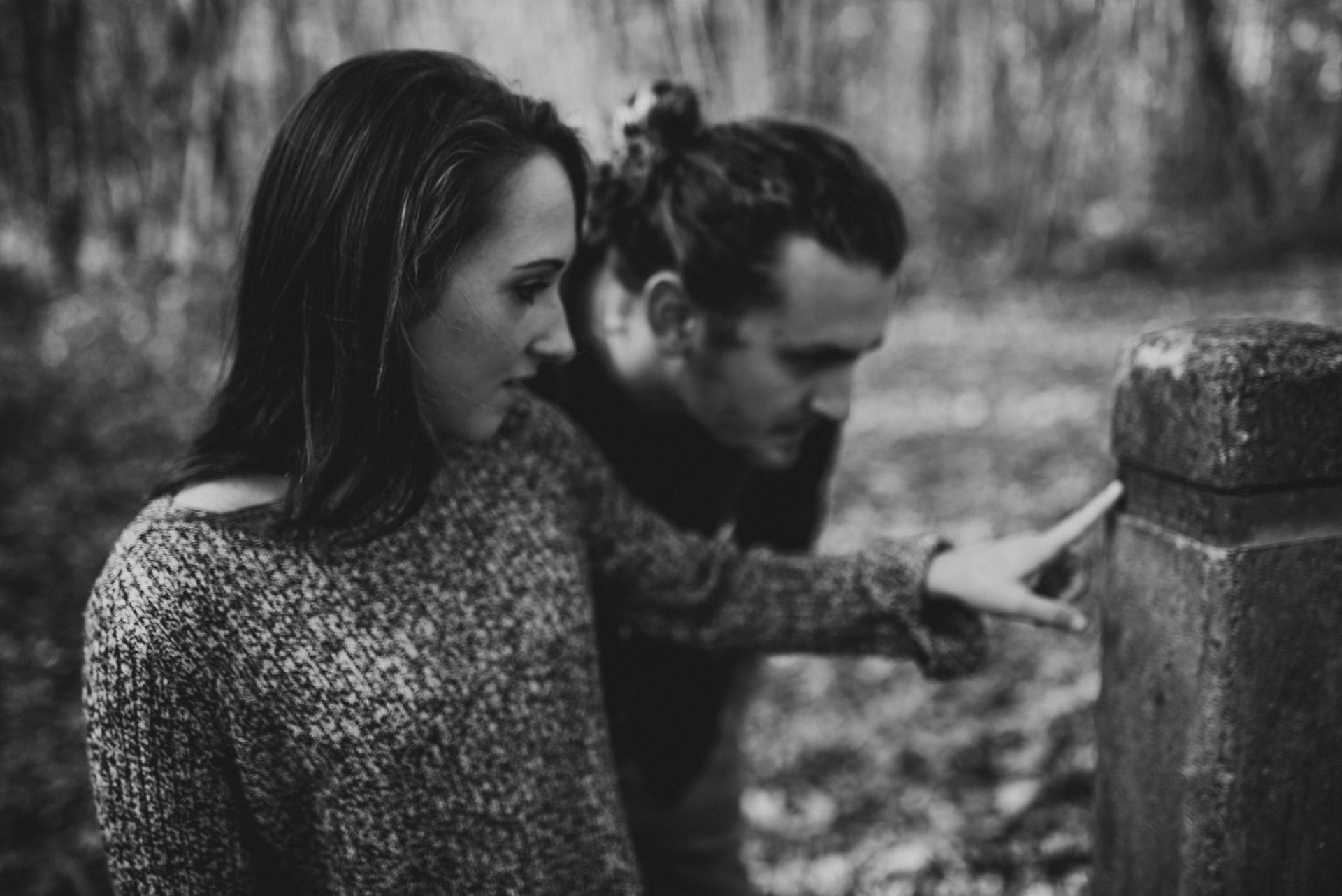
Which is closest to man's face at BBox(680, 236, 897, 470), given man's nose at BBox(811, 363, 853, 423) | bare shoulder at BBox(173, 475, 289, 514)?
man's nose at BBox(811, 363, 853, 423)

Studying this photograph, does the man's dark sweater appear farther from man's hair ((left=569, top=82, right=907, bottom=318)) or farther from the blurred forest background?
the blurred forest background

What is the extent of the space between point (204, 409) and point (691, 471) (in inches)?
37.1

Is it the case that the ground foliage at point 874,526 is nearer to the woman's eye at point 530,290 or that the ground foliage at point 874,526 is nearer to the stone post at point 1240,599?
the woman's eye at point 530,290

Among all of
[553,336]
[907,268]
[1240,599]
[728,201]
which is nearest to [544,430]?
[553,336]

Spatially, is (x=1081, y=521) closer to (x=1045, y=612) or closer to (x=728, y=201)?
(x=1045, y=612)

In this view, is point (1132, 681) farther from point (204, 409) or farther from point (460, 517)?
point (204, 409)

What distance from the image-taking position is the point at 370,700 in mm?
1092

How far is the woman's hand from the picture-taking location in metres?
1.34

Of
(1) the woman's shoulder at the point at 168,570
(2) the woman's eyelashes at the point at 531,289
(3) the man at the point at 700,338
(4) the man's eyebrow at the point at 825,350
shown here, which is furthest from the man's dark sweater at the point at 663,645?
(1) the woman's shoulder at the point at 168,570

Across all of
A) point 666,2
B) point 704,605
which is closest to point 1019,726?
point 704,605

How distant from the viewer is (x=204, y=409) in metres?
1.25

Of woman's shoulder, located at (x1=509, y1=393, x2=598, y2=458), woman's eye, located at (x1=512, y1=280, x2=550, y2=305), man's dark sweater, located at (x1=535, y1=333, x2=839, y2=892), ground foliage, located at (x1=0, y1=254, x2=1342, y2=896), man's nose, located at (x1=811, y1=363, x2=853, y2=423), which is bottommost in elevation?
ground foliage, located at (x1=0, y1=254, x2=1342, y2=896)

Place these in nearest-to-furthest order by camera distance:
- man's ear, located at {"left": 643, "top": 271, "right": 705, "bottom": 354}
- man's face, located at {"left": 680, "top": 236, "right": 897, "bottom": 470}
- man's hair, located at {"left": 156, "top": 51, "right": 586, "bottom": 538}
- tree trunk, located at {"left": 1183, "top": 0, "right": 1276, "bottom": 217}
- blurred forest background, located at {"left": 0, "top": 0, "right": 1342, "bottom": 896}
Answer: man's hair, located at {"left": 156, "top": 51, "right": 586, "bottom": 538} → man's face, located at {"left": 680, "top": 236, "right": 897, "bottom": 470} → man's ear, located at {"left": 643, "top": 271, "right": 705, "bottom": 354} → blurred forest background, located at {"left": 0, "top": 0, "right": 1342, "bottom": 896} → tree trunk, located at {"left": 1183, "top": 0, "right": 1276, "bottom": 217}

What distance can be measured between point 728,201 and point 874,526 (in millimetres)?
3505
